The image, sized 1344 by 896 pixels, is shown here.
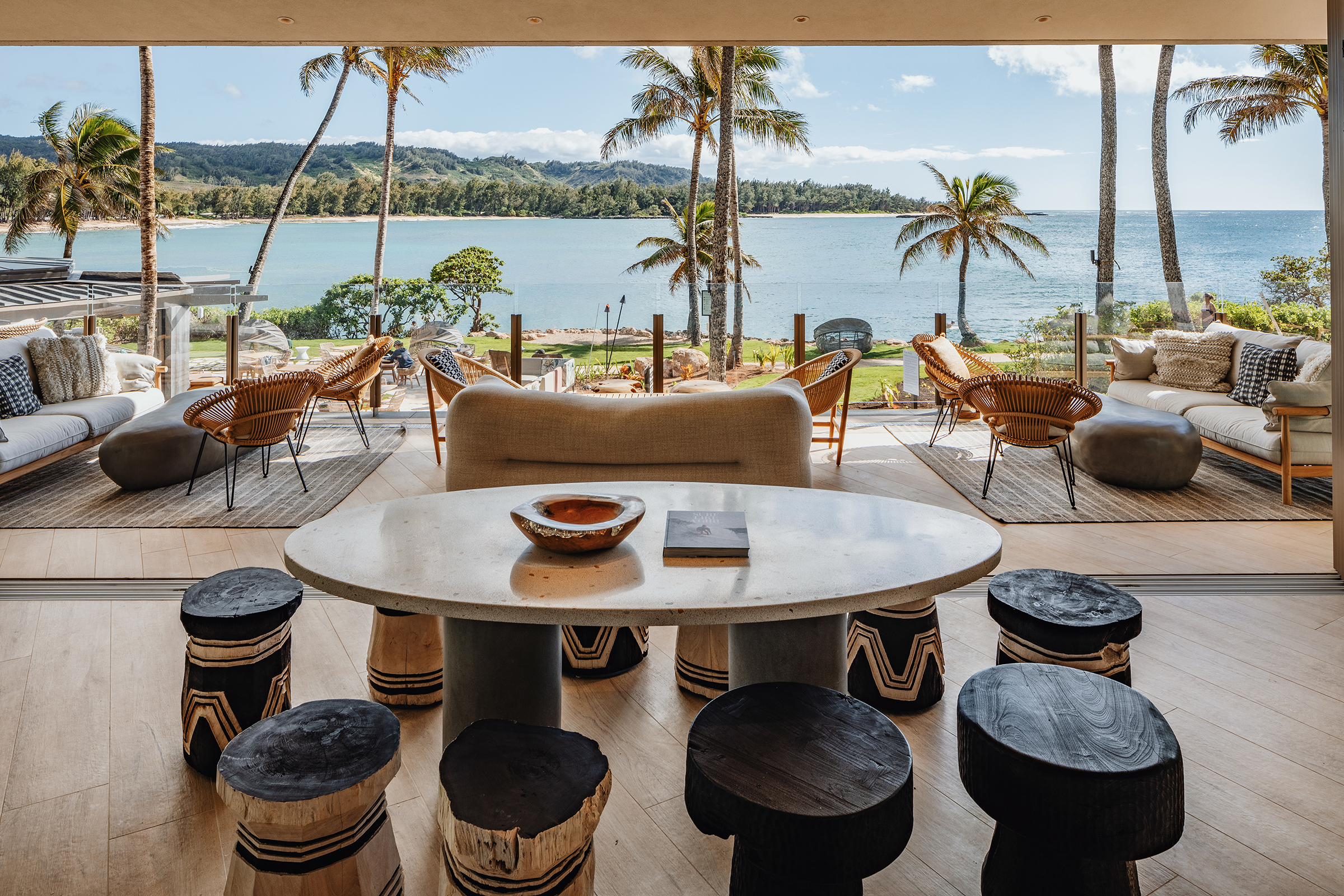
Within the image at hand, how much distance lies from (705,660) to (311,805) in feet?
4.00

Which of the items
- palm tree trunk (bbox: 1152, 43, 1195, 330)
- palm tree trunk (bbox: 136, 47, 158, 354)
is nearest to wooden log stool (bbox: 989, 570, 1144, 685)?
palm tree trunk (bbox: 136, 47, 158, 354)

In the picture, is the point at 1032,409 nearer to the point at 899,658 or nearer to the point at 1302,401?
the point at 1302,401

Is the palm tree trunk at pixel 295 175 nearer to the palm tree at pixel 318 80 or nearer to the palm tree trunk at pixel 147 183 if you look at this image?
the palm tree at pixel 318 80

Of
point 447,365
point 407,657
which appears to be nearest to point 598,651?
point 407,657

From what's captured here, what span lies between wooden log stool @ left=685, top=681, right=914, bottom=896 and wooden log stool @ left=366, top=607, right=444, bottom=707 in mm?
1147

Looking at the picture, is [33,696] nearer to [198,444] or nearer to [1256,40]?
[198,444]

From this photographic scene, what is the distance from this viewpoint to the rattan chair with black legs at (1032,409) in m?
4.38

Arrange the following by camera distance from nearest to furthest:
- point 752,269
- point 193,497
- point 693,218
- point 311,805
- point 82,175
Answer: point 311,805, point 193,497, point 693,218, point 82,175, point 752,269

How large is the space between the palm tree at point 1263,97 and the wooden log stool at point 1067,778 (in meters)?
14.2

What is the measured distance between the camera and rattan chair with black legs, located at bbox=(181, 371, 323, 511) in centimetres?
439

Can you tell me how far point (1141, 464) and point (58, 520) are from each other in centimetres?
575

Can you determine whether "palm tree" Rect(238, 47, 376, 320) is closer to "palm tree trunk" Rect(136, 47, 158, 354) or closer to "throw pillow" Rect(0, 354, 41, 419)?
"palm tree trunk" Rect(136, 47, 158, 354)

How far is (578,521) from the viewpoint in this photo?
1.59 m

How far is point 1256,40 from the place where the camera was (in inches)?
189
